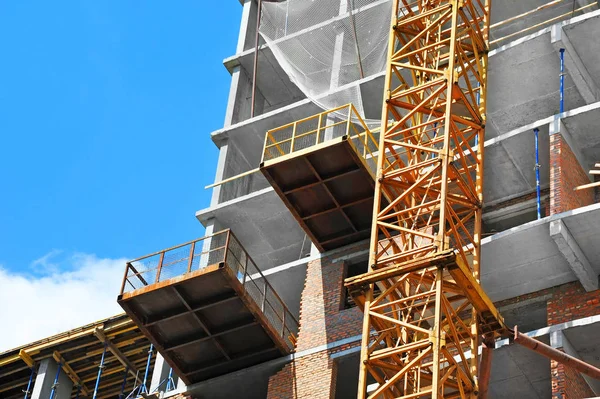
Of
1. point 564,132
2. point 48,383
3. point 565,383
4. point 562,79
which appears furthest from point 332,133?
point 565,383

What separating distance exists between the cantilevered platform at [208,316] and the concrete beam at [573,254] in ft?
25.1

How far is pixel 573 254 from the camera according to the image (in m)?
32.4

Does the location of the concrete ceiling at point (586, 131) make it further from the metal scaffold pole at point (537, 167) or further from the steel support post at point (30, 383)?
the steel support post at point (30, 383)

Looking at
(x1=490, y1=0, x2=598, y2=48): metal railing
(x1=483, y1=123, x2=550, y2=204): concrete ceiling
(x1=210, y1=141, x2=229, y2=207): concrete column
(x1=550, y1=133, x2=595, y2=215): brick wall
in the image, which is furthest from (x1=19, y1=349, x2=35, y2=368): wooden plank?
(x1=550, y1=133, x2=595, y2=215): brick wall

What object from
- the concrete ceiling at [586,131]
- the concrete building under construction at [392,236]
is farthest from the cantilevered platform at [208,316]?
the concrete ceiling at [586,131]

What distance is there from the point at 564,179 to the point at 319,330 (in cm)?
717

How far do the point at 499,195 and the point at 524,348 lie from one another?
19.3 ft

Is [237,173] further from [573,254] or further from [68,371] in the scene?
[573,254]

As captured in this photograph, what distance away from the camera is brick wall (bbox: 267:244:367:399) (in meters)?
34.7

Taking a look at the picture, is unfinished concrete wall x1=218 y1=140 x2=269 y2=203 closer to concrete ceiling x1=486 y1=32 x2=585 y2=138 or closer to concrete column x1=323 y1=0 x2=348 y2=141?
concrete column x1=323 y1=0 x2=348 y2=141

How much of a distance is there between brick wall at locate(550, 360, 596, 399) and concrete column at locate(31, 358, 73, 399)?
1685 centimetres

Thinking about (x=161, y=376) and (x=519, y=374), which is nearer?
(x=519, y=374)

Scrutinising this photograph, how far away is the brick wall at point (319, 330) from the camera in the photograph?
34688 millimetres

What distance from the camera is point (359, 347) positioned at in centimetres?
3456
